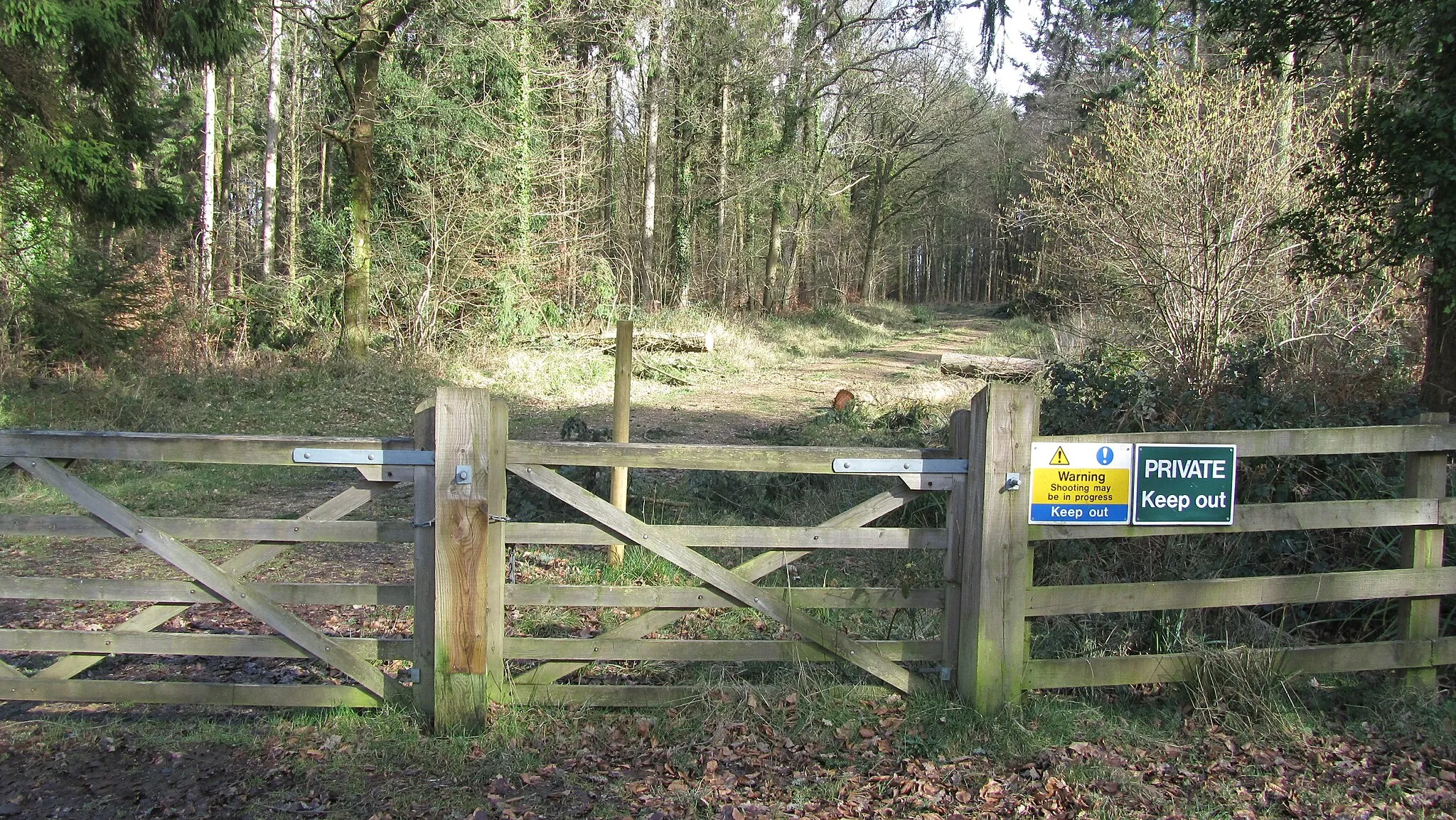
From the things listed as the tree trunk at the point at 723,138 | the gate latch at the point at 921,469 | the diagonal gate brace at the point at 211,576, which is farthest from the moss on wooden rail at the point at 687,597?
the tree trunk at the point at 723,138

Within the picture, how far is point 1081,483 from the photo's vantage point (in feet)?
13.7

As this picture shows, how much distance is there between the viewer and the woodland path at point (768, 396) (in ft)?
46.2

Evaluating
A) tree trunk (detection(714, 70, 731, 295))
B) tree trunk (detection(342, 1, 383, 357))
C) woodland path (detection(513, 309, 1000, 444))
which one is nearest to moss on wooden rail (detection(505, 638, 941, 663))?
→ woodland path (detection(513, 309, 1000, 444))

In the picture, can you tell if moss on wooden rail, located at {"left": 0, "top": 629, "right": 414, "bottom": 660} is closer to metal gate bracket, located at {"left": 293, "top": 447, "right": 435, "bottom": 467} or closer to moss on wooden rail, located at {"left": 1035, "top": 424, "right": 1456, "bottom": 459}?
metal gate bracket, located at {"left": 293, "top": 447, "right": 435, "bottom": 467}

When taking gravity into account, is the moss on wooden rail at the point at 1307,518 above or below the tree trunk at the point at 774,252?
below

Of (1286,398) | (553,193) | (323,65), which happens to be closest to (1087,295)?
(1286,398)

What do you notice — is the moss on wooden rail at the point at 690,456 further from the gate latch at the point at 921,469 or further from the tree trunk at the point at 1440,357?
the tree trunk at the point at 1440,357

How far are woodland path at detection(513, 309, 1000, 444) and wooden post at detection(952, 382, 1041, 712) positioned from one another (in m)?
6.69

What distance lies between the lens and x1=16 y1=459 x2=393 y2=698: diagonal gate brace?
390cm

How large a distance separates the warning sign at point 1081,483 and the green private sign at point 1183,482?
0.08m

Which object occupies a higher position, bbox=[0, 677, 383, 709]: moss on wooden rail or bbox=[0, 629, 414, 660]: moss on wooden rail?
bbox=[0, 629, 414, 660]: moss on wooden rail

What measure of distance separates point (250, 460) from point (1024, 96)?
147 ft

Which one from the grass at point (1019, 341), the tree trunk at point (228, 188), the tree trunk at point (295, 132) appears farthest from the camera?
the tree trunk at point (295, 132)

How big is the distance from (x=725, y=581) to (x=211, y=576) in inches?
85.5
